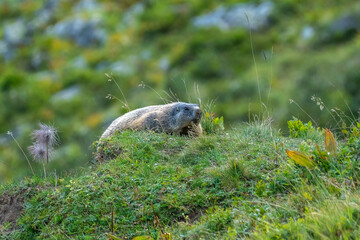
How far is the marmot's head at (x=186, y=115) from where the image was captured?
9914 mm

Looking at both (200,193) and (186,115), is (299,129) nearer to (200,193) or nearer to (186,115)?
(186,115)

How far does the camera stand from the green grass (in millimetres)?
5586

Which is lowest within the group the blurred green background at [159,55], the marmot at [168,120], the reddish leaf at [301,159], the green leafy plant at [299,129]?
the blurred green background at [159,55]

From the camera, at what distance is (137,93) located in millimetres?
27062

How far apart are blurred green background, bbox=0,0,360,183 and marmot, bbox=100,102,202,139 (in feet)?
31.0

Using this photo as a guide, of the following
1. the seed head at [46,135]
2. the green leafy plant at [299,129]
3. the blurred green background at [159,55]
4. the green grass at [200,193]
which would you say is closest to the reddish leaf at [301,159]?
the green grass at [200,193]

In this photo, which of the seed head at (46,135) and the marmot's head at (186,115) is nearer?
the seed head at (46,135)

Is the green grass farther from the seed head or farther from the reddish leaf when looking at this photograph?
the seed head

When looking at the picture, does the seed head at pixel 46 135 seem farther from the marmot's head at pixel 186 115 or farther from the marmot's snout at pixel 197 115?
the marmot's snout at pixel 197 115

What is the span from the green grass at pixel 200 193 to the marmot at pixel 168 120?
26.4 inches

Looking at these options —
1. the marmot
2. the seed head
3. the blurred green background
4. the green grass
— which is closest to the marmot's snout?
the marmot

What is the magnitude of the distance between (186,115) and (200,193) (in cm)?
295

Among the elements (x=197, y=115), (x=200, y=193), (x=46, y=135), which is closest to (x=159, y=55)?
(x=197, y=115)

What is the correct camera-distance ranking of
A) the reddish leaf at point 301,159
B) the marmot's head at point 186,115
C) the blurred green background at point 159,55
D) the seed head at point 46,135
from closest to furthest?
the reddish leaf at point 301,159 → the seed head at point 46,135 → the marmot's head at point 186,115 → the blurred green background at point 159,55
